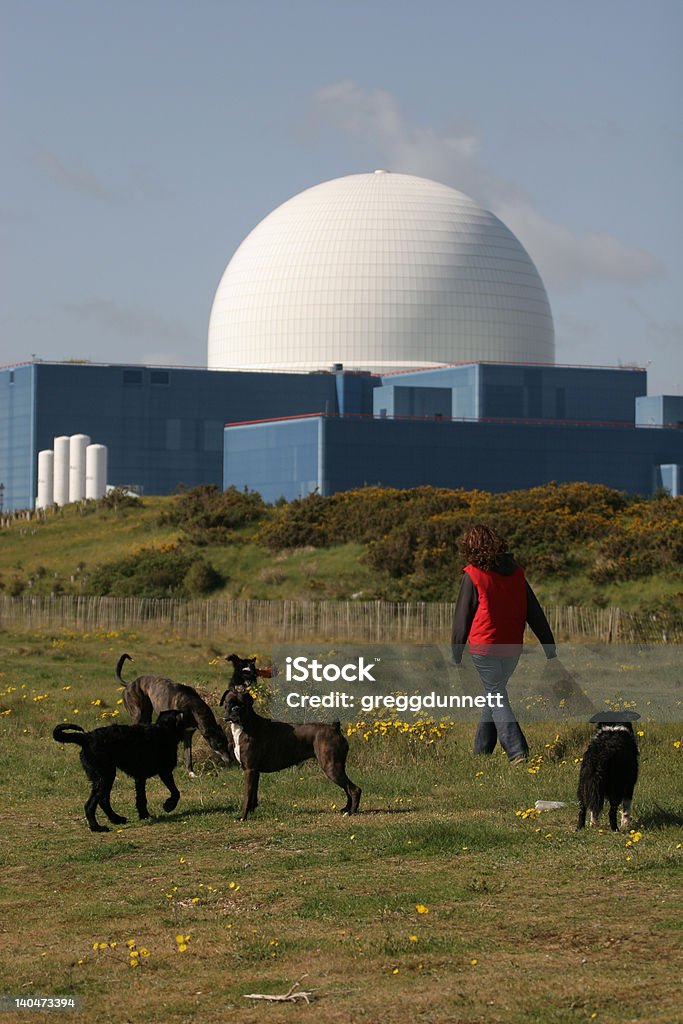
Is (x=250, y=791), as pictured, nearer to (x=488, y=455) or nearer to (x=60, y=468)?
(x=488, y=455)

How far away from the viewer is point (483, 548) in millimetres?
13219

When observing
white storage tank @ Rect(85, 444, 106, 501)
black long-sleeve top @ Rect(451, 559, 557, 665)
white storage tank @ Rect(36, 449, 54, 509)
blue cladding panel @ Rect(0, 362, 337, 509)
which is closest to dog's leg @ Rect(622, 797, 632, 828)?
black long-sleeve top @ Rect(451, 559, 557, 665)

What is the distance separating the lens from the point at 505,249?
109375 millimetres

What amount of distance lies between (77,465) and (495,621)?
81.3 metres

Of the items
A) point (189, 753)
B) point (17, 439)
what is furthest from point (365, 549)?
point (17, 439)

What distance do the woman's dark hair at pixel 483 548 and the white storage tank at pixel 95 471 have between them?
259ft

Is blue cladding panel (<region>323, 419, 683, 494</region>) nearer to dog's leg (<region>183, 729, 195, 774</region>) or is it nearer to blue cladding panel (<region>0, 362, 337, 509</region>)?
blue cladding panel (<region>0, 362, 337, 509</region>)

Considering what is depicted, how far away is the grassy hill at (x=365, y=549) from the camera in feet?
140

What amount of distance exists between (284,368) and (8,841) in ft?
319

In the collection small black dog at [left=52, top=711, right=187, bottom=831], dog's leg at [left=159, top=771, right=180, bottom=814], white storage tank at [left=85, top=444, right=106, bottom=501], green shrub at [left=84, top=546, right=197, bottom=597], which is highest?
white storage tank at [left=85, top=444, right=106, bottom=501]

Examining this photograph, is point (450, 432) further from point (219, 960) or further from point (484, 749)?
point (219, 960)

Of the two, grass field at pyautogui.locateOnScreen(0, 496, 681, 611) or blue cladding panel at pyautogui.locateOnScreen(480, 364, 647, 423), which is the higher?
blue cladding panel at pyautogui.locateOnScreen(480, 364, 647, 423)

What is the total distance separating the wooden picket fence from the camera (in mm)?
35156
